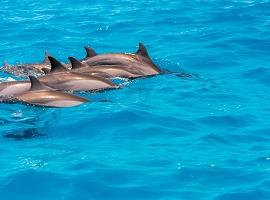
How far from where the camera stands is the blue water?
25.7 ft

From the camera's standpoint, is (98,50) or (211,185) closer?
(211,185)

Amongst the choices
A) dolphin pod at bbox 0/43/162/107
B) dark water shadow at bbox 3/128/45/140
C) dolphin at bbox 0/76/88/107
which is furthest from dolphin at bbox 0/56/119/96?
dark water shadow at bbox 3/128/45/140

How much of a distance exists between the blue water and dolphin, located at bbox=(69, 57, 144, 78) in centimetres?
37

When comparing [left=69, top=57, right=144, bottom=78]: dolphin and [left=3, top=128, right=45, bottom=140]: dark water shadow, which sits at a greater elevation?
[left=69, top=57, right=144, bottom=78]: dolphin

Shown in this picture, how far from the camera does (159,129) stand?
10023 mm

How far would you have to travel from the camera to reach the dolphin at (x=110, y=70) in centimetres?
1333

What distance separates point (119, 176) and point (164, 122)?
2.47 meters

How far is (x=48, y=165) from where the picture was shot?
840 centimetres

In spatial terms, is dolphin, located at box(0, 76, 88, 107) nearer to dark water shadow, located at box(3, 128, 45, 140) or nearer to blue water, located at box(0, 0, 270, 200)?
blue water, located at box(0, 0, 270, 200)

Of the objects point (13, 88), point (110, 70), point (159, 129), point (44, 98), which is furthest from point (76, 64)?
point (159, 129)

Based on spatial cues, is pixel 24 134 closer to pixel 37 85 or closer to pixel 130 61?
pixel 37 85

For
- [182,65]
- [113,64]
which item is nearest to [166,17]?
[182,65]

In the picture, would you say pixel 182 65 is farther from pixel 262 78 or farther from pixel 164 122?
pixel 164 122

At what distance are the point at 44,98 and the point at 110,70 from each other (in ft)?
8.82
